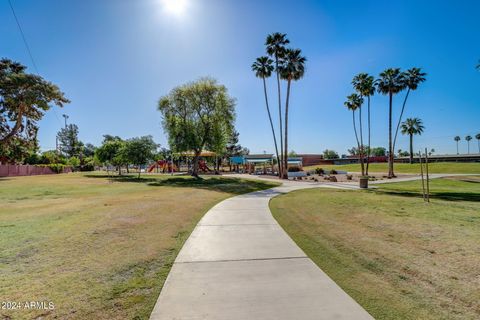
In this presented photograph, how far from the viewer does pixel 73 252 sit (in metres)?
5.52

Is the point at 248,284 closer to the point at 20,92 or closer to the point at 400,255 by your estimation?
the point at 400,255

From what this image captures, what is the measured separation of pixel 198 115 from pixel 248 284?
93.8ft

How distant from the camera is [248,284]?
Answer: 402 centimetres

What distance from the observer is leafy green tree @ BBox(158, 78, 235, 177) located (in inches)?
1196

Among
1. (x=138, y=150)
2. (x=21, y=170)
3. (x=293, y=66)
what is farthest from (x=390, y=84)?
(x=21, y=170)

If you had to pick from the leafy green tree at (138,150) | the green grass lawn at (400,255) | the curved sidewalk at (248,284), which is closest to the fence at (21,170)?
the leafy green tree at (138,150)

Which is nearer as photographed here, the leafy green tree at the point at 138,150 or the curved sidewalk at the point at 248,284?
the curved sidewalk at the point at 248,284

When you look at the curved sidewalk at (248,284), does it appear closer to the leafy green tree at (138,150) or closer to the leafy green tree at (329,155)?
the leafy green tree at (138,150)

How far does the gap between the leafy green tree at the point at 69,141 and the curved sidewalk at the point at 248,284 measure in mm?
108195

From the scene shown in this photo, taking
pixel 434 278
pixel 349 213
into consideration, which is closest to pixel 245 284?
pixel 434 278

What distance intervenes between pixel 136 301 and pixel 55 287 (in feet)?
4.68

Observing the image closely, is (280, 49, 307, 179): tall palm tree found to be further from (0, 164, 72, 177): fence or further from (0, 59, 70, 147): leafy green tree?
(0, 164, 72, 177): fence

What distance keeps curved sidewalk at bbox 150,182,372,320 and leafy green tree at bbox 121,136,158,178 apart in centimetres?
2740

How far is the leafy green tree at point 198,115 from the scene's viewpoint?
30391mm
